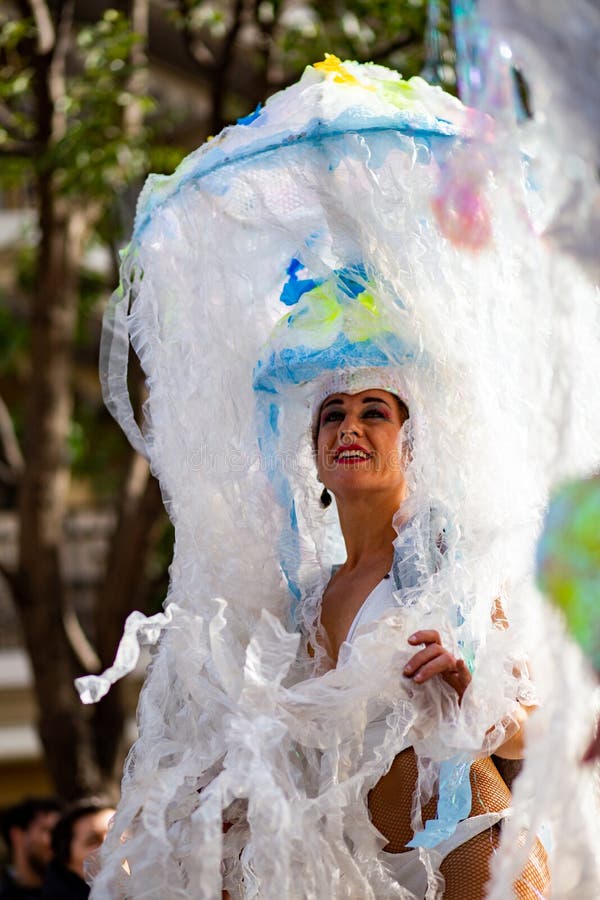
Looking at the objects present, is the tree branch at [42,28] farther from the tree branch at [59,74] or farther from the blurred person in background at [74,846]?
the blurred person in background at [74,846]

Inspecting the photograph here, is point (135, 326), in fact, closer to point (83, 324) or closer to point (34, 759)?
point (83, 324)

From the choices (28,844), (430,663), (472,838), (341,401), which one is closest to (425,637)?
(430,663)

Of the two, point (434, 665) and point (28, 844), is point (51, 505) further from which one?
point (434, 665)

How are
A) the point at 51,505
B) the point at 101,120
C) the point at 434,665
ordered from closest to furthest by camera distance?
the point at 434,665
the point at 101,120
the point at 51,505

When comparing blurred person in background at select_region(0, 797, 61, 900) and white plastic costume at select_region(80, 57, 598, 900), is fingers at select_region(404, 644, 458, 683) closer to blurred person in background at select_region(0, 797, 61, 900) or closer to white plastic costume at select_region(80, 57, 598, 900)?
white plastic costume at select_region(80, 57, 598, 900)

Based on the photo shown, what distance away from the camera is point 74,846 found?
359 centimetres

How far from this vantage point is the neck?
2.69m

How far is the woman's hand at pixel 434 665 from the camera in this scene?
2.26 m

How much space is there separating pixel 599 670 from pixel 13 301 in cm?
972

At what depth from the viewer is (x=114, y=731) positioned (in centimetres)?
527

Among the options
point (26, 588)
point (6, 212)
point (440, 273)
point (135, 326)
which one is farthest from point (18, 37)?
point (6, 212)

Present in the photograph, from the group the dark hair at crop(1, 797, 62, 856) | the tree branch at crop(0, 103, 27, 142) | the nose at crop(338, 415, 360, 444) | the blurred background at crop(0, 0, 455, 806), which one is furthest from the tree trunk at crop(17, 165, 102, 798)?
the nose at crop(338, 415, 360, 444)

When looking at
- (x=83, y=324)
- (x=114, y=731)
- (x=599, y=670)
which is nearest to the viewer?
(x=599, y=670)

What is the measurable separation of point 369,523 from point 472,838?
2.22ft
